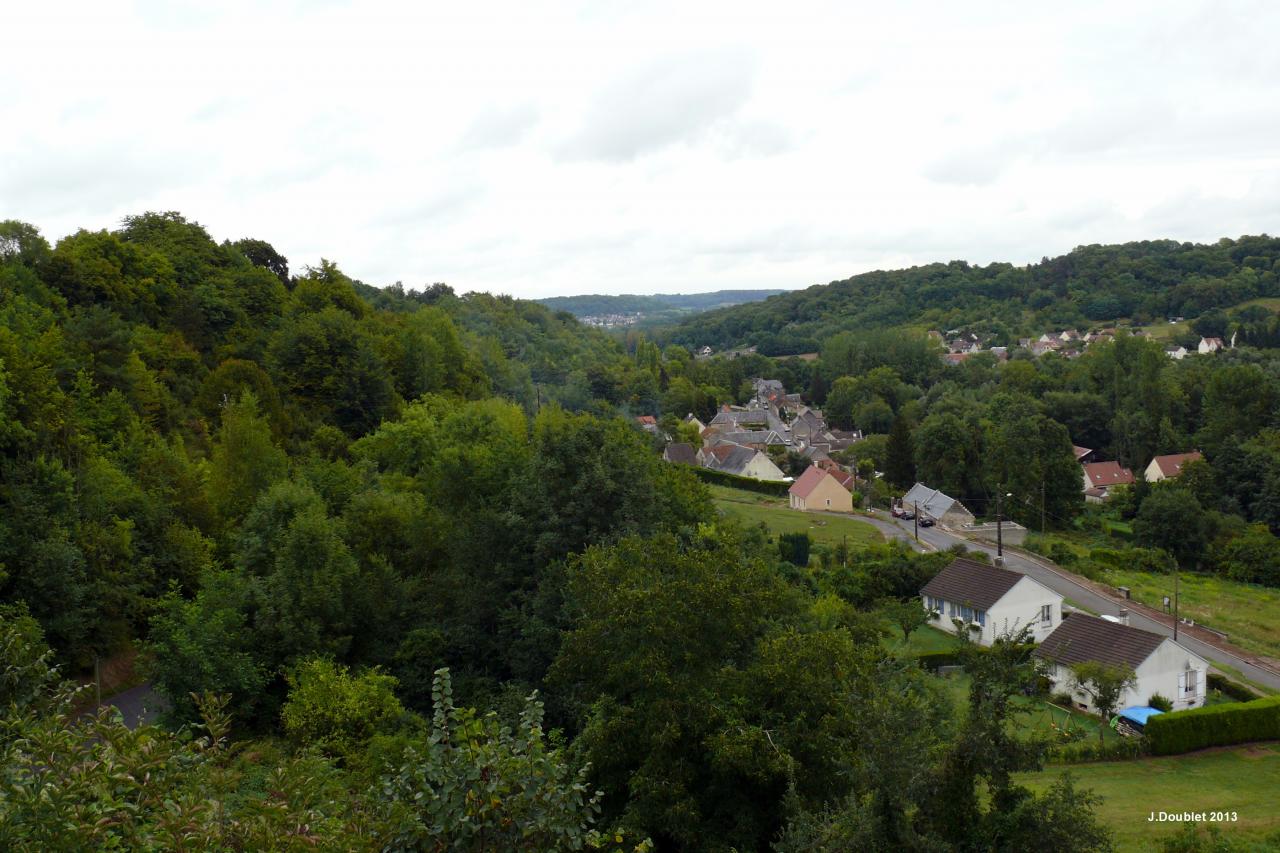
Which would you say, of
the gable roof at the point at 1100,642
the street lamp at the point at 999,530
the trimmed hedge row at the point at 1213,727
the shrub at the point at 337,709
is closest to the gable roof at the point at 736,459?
the street lamp at the point at 999,530

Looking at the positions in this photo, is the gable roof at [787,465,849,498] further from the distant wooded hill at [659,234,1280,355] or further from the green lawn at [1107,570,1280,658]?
the distant wooded hill at [659,234,1280,355]

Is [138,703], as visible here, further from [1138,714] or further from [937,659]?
[1138,714]

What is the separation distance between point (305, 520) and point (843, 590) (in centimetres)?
1939

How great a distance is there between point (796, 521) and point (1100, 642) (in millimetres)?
23370

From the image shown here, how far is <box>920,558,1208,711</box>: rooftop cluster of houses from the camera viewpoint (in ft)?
76.5

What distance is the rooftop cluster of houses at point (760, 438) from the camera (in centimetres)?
6409

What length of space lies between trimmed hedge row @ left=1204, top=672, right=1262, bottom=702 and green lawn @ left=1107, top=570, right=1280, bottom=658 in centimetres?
515

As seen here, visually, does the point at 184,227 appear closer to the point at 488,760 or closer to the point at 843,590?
the point at 843,590

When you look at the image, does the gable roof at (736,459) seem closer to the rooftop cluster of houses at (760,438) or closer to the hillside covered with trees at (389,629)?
the rooftop cluster of houses at (760,438)

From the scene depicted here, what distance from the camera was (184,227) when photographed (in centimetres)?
4166

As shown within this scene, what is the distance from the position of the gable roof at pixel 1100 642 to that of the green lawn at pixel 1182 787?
3.33 metres

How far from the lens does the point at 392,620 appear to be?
66.8 feet

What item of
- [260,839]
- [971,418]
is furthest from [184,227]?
[971,418]

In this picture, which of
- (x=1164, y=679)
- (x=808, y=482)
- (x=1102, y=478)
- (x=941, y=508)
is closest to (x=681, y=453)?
(x=808, y=482)
